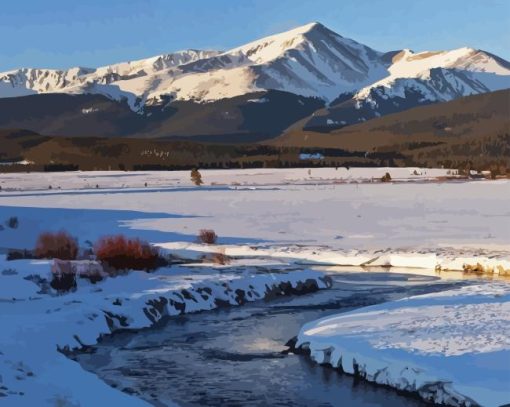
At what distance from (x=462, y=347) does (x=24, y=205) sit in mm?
35713

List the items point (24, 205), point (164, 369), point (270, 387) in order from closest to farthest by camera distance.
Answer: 1. point (270, 387)
2. point (164, 369)
3. point (24, 205)

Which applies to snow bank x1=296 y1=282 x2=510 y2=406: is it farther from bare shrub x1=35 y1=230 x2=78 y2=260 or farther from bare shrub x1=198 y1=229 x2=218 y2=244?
bare shrub x1=198 y1=229 x2=218 y2=244

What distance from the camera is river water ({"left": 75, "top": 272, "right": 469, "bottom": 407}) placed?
1197 centimetres

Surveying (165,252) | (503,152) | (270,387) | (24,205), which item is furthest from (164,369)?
(503,152)

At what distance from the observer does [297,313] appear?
18.4 metres

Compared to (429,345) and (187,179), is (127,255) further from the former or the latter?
(187,179)

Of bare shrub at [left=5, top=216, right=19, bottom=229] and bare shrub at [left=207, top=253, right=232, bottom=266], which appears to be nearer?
bare shrub at [left=207, top=253, right=232, bottom=266]

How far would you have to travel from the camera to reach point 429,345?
13.2 meters

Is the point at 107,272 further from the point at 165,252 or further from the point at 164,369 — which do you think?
the point at 164,369

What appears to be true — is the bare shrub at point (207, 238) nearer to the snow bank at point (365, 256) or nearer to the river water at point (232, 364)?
the snow bank at point (365, 256)

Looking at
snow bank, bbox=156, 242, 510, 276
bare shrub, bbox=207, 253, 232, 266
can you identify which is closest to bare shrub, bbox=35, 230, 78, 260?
snow bank, bbox=156, 242, 510, 276

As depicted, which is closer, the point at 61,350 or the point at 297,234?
the point at 61,350

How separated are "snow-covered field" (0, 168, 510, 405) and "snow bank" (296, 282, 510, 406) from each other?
89 millimetres

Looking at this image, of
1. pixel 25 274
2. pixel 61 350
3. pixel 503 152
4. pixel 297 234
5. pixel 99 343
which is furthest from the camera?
pixel 503 152
